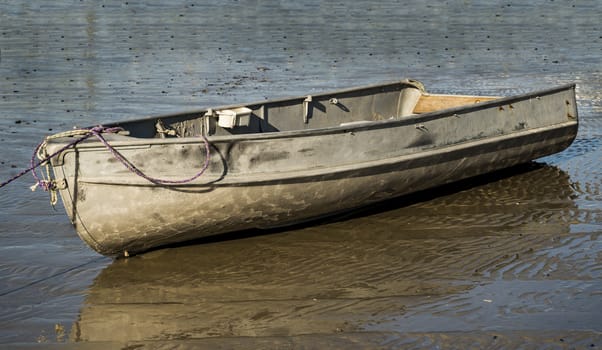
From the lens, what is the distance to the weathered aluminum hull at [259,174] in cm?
752

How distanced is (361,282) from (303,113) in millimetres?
3794

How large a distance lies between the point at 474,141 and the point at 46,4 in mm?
19554

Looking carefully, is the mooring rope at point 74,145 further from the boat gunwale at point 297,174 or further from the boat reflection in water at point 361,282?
the boat reflection in water at point 361,282

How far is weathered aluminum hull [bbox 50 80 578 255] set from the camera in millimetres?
7523

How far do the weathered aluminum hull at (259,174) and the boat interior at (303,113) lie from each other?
1.93ft

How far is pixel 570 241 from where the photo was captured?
848 centimetres

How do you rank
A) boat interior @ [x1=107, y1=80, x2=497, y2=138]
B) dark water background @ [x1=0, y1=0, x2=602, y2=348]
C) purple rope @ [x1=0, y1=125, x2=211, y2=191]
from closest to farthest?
1. dark water background @ [x1=0, y1=0, x2=602, y2=348]
2. purple rope @ [x1=0, y1=125, x2=211, y2=191]
3. boat interior @ [x1=107, y1=80, x2=497, y2=138]

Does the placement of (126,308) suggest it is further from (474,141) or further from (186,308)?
(474,141)

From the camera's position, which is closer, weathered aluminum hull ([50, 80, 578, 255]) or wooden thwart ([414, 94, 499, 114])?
weathered aluminum hull ([50, 80, 578, 255])

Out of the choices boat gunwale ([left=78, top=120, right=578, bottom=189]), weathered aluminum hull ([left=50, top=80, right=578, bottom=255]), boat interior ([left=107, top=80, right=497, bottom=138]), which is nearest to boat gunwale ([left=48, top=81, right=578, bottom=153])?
weathered aluminum hull ([left=50, top=80, right=578, bottom=255])

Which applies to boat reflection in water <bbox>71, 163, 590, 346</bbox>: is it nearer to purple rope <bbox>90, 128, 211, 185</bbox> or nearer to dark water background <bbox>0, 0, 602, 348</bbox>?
dark water background <bbox>0, 0, 602, 348</bbox>

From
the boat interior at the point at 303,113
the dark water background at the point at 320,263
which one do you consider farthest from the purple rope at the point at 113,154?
the dark water background at the point at 320,263

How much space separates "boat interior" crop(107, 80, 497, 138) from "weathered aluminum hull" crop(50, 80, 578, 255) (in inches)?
23.1

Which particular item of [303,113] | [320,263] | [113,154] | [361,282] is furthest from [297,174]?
[303,113]
